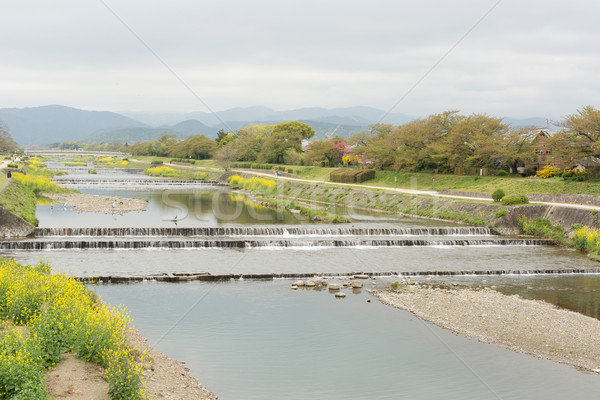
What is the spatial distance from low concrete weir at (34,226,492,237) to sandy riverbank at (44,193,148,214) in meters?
14.3

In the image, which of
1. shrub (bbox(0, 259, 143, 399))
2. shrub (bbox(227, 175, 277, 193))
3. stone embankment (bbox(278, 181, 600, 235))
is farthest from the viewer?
shrub (bbox(227, 175, 277, 193))

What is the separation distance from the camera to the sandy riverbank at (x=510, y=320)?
60.7 feet

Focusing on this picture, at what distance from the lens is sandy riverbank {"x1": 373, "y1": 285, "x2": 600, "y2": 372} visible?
18.5 m

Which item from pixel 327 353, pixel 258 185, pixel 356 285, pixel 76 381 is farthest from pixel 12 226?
pixel 258 185

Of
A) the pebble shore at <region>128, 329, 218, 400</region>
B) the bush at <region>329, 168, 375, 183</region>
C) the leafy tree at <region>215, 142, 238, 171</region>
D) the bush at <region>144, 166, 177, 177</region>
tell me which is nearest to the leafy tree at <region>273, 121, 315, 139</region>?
Answer: the leafy tree at <region>215, 142, 238, 171</region>

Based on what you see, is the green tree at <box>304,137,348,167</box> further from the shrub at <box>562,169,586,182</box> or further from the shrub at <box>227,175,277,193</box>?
the shrub at <box>562,169,586,182</box>

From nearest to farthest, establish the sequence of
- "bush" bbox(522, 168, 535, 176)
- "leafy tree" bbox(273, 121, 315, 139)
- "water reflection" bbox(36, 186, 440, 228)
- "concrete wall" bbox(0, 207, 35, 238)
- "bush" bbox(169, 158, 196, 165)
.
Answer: "concrete wall" bbox(0, 207, 35, 238)
"water reflection" bbox(36, 186, 440, 228)
"bush" bbox(522, 168, 535, 176)
"leafy tree" bbox(273, 121, 315, 139)
"bush" bbox(169, 158, 196, 165)

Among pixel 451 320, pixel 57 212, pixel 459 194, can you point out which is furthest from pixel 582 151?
pixel 57 212

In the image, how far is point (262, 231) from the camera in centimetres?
4081

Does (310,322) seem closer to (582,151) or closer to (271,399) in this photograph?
(271,399)

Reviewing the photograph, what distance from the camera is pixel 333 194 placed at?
67438 millimetres

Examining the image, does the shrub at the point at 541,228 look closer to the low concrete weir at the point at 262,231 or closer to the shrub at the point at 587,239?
the shrub at the point at 587,239

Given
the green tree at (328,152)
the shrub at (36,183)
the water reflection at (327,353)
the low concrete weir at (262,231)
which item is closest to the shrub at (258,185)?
the green tree at (328,152)

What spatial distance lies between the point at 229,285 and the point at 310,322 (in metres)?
6.75
